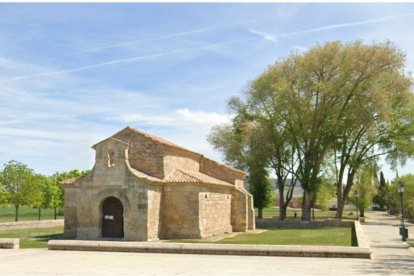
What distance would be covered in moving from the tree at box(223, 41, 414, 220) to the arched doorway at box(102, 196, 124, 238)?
1976cm

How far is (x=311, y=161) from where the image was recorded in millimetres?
42594

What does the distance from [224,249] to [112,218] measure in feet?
35.5

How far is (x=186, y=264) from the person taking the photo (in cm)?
1478

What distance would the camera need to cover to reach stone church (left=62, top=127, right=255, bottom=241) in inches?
980

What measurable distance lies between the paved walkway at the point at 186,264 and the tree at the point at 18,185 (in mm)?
22821

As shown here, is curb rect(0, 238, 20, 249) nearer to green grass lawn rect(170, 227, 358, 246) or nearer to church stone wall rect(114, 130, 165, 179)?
green grass lawn rect(170, 227, 358, 246)

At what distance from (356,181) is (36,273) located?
54827 mm

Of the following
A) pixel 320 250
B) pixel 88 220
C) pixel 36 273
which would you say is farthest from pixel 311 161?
pixel 36 273

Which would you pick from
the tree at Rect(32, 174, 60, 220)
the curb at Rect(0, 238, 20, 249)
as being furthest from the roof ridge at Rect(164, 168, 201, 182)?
the tree at Rect(32, 174, 60, 220)

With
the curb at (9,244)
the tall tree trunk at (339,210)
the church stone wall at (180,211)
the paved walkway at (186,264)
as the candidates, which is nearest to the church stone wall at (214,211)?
the church stone wall at (180,211)

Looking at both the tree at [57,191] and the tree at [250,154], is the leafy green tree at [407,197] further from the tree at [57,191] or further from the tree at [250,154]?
the tree at [57,191]

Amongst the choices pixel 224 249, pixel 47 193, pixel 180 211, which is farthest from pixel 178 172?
pixel 47 193

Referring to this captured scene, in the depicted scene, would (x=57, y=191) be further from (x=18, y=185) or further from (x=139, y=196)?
(x=139, y=196)

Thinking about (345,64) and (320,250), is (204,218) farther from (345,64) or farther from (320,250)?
(345,64)
